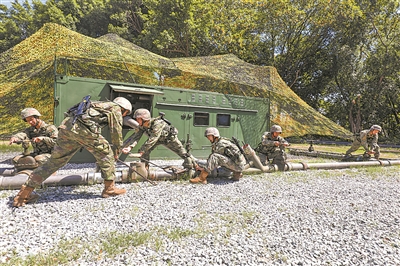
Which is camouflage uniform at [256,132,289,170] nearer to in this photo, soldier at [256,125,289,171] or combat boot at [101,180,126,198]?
soldier at [256,125,289,171]

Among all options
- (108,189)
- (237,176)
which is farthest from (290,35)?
(108,189)

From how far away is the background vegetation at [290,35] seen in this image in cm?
2212

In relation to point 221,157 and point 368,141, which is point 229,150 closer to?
point 221,157

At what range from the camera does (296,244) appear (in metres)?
3.20

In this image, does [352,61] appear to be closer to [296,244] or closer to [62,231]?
[296,244]

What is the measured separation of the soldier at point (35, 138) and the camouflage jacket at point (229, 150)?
391 centimetres

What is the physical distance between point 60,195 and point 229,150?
143 inches

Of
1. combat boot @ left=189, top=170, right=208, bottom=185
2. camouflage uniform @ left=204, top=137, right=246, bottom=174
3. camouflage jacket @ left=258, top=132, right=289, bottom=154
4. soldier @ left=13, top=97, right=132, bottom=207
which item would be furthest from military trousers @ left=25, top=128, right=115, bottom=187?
camouflage jacket @ left=258, top=132, right=289, bottom=154

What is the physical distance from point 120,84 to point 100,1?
25552 mm

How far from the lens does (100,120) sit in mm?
4398

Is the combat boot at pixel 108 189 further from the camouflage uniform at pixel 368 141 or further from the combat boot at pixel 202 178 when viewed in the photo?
the camouflage uniform at pixel 368 141

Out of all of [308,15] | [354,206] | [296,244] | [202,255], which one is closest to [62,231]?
[202,255]

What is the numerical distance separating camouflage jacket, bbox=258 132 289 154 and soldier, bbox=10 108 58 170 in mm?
5857

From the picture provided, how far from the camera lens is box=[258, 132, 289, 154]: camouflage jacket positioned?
7.88m
